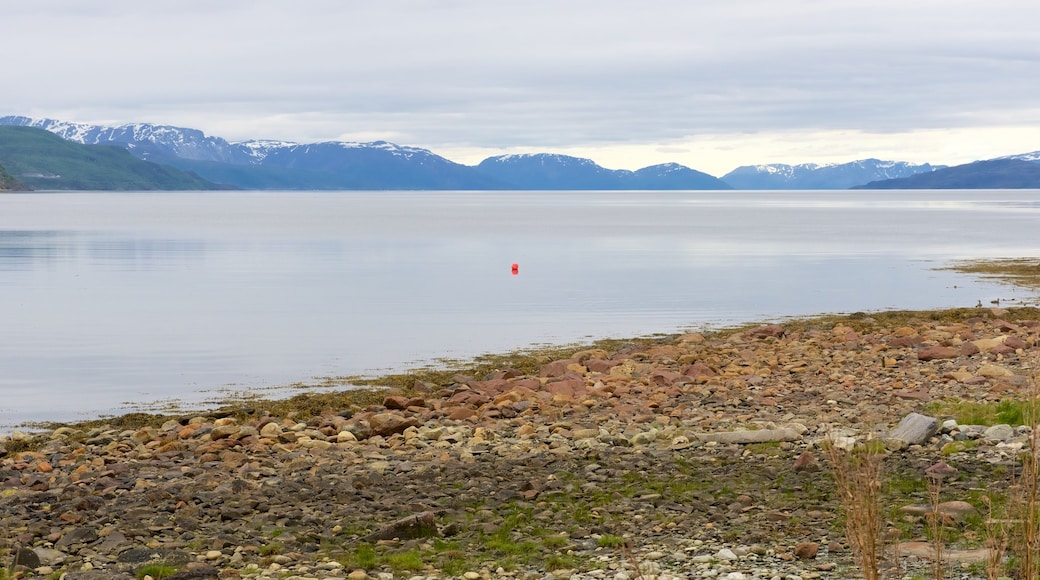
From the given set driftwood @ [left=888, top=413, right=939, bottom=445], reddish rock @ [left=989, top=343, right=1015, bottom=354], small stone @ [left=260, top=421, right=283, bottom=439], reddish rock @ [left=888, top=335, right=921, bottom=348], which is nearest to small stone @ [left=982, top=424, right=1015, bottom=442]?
driftwood @ [left=888, top=413, right=939, bottom=445]

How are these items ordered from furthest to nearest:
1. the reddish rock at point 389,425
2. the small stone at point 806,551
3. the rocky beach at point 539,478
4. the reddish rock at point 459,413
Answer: the reddish rock at point 459,413 < the reddish rock at point 389,425 < the rocky beach at point 539,478 < the small stone at point 806,551

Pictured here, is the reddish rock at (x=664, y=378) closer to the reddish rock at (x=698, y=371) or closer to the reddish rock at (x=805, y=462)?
the reddish rock at (x=698, y=371)

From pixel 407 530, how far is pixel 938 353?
47.2 feet

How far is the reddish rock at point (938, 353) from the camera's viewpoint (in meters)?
21.5

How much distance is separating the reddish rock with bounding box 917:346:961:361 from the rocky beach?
5 centimetres

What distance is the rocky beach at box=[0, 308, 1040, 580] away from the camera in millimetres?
9758

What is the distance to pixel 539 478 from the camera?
12797mm

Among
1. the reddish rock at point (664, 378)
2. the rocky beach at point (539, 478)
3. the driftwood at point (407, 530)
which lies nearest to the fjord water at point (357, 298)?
the rocky beach at point (539, 478)

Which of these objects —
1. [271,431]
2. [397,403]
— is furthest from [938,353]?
[271,431]

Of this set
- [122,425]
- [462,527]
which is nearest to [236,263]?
[122,425]

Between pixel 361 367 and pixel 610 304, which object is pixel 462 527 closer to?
pixel 361 367

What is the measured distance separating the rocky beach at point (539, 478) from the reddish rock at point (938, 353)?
0.05m

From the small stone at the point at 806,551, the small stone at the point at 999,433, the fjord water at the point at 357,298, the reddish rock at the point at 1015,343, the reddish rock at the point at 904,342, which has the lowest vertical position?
the fjord water at the point at 357,298

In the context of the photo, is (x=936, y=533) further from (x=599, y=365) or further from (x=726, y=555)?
(x=599, y=365)
